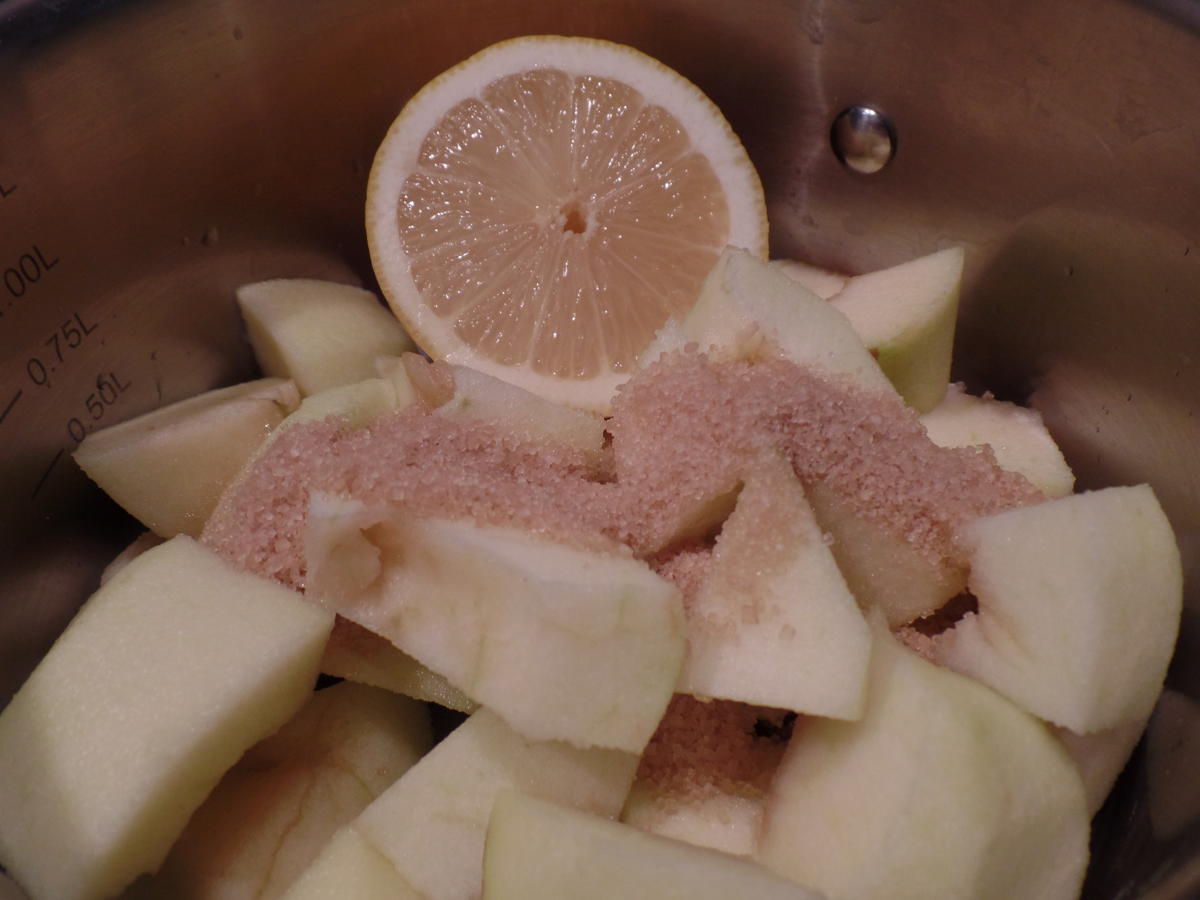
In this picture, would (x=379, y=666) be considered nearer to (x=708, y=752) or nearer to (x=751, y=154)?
(x=708, y=752)

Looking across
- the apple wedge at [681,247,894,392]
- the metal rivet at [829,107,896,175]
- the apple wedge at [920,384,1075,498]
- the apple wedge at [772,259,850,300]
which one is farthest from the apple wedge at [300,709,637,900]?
the metal rivet at [829,107,896,175]

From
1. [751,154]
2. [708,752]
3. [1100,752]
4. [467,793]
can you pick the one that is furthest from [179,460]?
[1100,752]

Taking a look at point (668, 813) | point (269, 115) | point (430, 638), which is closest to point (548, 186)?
point (269, 115)

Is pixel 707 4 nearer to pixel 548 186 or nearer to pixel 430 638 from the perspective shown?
pixel 548 186

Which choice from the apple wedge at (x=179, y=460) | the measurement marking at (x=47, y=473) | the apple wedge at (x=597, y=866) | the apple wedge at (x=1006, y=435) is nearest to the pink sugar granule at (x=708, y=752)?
the apple wedge at (x=597, y=866)

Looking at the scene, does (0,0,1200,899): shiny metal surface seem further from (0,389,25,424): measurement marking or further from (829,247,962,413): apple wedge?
(829,247,962,413): apple wedge

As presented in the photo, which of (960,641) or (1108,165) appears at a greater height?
(1108,165)

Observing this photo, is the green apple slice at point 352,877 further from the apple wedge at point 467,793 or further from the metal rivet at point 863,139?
the metal rivet at point 863,139
